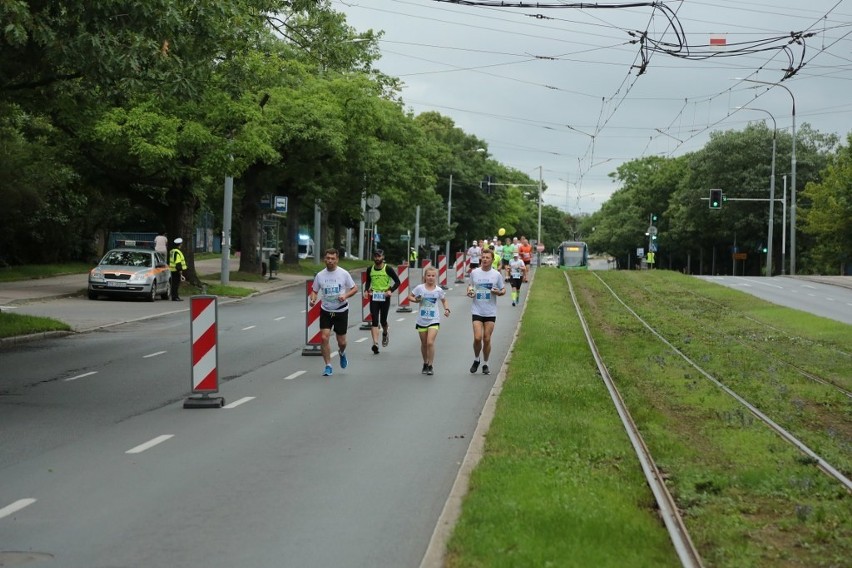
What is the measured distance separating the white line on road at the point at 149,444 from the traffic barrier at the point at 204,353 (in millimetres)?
2134

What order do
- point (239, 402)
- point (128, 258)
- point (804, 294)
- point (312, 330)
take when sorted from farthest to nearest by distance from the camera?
point (804, 294) → point (128, 258) → point (312, 330) → point (239, 402)

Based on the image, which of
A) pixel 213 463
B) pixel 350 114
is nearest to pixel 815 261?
pixel 350 114

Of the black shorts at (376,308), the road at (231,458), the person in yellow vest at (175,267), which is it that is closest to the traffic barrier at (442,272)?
the person in yellow vest at (175,267)

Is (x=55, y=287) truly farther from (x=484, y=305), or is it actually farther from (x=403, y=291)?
(x=484, y=305)

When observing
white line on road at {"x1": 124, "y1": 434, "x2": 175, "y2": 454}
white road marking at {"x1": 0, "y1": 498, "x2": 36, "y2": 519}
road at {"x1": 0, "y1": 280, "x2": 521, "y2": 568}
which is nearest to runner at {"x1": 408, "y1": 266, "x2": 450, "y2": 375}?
road at {"x1": 0, "y1": 280, "x2": 521, "y2": 568}

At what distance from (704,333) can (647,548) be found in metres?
19.2

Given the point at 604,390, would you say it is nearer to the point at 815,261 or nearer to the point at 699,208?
the point at 815,261

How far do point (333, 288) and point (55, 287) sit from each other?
22.2 meters

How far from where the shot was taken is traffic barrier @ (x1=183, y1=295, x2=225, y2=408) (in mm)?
13305

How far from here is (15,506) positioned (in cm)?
800

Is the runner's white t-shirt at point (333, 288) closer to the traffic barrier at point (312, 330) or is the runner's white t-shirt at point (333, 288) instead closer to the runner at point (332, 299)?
the runner at point (332, 299)

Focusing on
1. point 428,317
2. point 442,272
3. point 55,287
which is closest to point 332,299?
point 428,317

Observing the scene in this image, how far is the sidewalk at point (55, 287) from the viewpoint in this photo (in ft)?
104

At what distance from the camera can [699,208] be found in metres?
95.1
